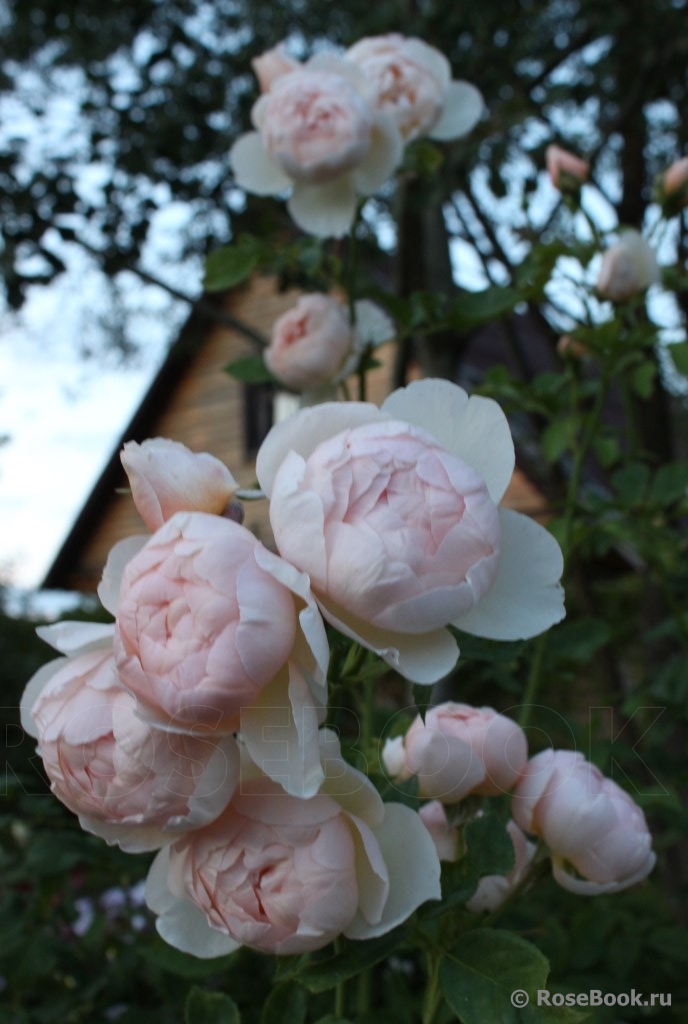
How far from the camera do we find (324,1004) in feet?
3.10

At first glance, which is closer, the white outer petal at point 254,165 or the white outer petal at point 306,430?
the white outer petal at point 306,430

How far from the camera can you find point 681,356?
1137mm

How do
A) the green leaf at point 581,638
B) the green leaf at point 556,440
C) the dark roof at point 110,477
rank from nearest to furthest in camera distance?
the green leaf at point 581,638 → the green leaf at point 556,440 → the dark roof at point 110,477

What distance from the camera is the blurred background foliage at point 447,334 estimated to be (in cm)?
126

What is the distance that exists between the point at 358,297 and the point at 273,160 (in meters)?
0.32

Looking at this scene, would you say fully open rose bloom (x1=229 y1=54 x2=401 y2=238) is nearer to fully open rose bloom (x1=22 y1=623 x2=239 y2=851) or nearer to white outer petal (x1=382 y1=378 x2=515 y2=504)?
white outer petal (x1=382 y1=378 x2=515 y2=504)

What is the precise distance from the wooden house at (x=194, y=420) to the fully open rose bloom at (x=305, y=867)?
7011 millimetres

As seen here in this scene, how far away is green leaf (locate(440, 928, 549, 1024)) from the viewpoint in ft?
1.98

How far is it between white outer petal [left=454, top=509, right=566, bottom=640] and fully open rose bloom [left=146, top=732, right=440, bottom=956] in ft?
0.36

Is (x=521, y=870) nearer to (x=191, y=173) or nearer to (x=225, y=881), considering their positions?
(x=225, y=881)

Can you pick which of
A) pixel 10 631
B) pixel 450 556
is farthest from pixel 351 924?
pixel 10 631

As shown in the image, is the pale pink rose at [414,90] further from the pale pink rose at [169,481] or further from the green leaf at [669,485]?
the pale pink rose at [169,481]

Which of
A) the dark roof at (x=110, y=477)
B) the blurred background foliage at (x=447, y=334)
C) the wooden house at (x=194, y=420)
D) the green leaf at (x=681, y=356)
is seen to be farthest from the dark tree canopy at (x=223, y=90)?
the dark roof at (x=110, y=477)

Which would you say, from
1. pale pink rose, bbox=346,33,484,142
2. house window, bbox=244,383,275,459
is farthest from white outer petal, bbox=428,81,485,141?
house window, bbox=244,383,275,459
